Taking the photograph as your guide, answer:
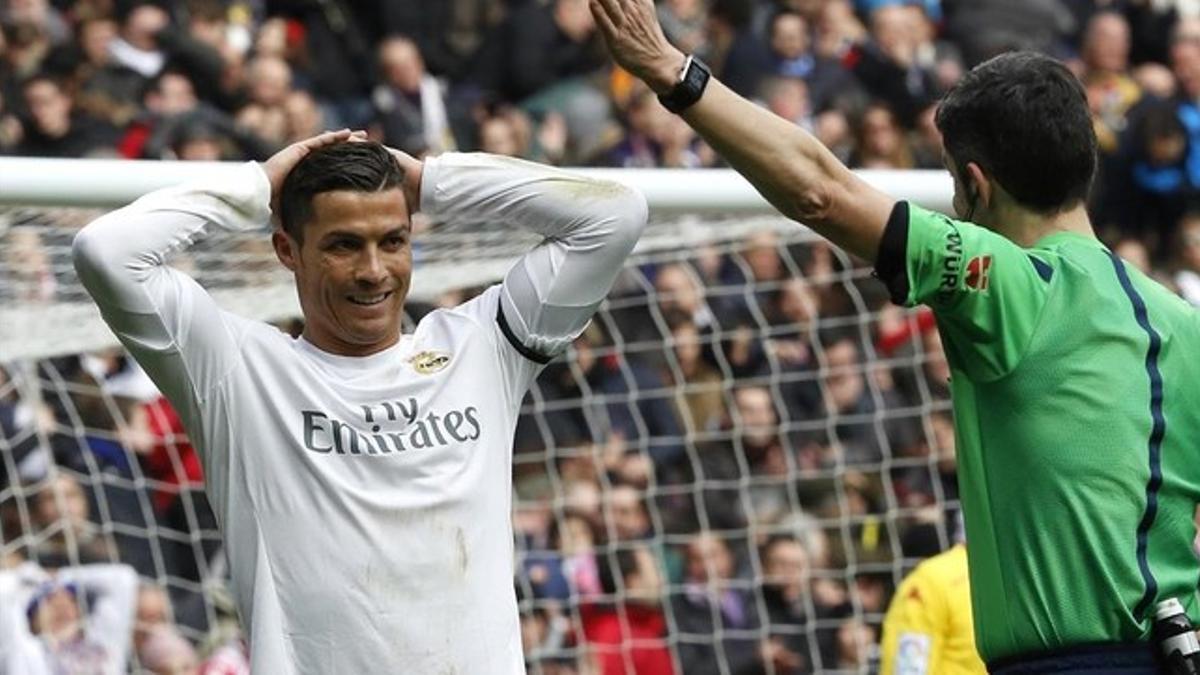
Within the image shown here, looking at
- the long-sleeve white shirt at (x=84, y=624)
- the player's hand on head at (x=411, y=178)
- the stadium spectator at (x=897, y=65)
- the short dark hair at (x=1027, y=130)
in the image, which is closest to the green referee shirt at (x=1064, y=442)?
the short dark hair at (x=1027, y=130)

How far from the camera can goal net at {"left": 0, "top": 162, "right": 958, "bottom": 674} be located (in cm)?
952

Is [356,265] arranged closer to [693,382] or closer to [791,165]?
[791,165]

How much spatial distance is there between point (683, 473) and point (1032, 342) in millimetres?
5550

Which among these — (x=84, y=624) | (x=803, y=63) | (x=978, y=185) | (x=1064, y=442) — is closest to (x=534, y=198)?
(x=978, y=185)

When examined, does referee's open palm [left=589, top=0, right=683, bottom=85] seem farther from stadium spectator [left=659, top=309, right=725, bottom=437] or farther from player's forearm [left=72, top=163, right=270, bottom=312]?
stadium spectator [left=659, top=309, right=725, bottom=437]

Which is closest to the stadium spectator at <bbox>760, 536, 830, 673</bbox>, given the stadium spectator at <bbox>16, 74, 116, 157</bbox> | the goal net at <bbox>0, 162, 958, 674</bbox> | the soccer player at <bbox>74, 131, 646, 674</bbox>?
the goal net at <bbox>0, 162, 958, 674</bbox>

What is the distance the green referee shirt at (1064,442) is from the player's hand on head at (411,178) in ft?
3.53

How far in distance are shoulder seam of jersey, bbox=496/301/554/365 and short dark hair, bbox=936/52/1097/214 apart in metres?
0.93

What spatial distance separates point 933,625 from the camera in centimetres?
743

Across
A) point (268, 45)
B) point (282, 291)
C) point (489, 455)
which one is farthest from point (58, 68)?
point (489, 455)

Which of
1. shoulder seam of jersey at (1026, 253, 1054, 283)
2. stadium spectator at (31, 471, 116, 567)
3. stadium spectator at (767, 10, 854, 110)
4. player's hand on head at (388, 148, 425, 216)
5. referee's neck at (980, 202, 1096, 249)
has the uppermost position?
stadium spectator at (767, 10, 854, 110)

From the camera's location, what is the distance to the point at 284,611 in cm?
480

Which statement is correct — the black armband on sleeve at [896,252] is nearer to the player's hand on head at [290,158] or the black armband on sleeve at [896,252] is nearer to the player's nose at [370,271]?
the player's nose at [370,271]

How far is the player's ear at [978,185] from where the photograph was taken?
4.73m
